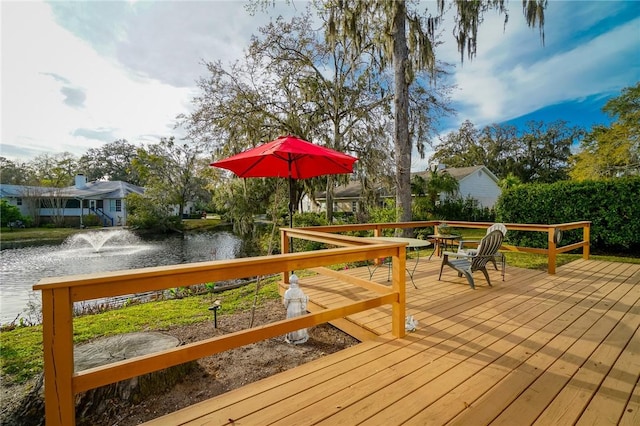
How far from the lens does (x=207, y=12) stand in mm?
8070

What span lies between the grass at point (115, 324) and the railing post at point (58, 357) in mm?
2322

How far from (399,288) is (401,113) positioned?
6.62 m

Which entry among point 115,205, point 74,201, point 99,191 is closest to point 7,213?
point 74,201

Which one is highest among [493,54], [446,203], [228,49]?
[228,49]

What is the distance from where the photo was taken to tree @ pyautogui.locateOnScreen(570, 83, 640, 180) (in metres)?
14.2

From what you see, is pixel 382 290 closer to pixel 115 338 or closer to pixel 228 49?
pixel 115 338

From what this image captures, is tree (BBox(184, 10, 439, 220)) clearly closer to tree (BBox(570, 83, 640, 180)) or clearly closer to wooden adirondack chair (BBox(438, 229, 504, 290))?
wooden adirondack chair (BBox(438, 229, 504, 290))

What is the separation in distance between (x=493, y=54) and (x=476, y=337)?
1052 cm

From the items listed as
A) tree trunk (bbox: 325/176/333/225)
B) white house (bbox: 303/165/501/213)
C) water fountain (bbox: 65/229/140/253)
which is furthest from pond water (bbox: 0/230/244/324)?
white house (bbox: 303/165/501/213)

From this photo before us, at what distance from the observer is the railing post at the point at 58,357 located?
124cm

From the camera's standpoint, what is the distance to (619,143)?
48.0ft

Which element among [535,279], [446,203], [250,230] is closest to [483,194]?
[446,203]

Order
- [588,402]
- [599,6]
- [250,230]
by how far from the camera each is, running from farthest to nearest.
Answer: [250,230] → [599,6] → [588,402]

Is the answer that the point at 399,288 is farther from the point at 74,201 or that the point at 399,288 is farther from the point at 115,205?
the point at 74,201
